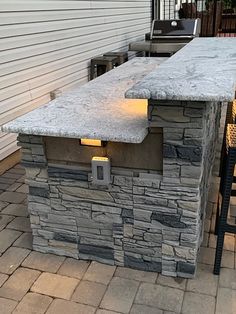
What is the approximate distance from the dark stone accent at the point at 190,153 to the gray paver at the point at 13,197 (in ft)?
5.86

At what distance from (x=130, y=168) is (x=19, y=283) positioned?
0.99m

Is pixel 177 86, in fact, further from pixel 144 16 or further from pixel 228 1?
pixel 228 1

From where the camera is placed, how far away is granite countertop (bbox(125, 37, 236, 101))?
1721mm

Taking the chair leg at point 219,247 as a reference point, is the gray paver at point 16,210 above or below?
below

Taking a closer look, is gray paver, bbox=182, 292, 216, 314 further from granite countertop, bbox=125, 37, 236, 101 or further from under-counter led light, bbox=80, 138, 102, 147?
granite countertop, bbox=125, 37, 236, 101

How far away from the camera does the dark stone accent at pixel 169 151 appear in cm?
196

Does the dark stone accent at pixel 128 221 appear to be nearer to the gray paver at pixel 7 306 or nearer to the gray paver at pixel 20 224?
the gray paver at pixel 7 306

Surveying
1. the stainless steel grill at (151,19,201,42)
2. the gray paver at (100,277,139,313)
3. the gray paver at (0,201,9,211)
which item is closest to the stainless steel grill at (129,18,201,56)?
the stainless steel grill at (151,19,201,42)

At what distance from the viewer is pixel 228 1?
15234mm

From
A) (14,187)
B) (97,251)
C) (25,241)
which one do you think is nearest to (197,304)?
(97,251)

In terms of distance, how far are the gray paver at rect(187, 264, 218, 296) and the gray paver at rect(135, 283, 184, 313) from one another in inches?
3.8

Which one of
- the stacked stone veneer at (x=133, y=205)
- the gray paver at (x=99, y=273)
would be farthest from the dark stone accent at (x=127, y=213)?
the gray paver at (x=99, y=273)

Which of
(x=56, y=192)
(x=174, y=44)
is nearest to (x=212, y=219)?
(x=56, y=192)

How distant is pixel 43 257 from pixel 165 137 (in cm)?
122
